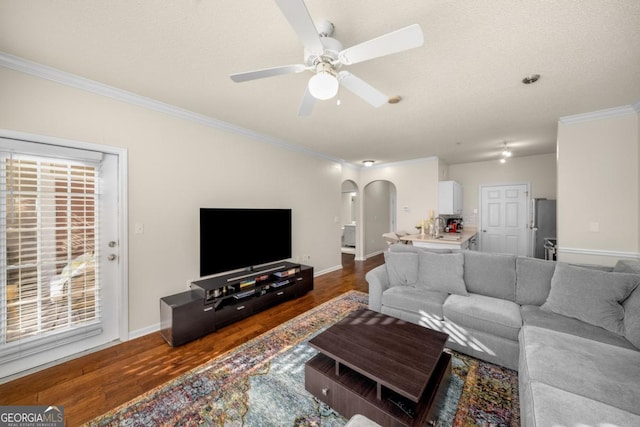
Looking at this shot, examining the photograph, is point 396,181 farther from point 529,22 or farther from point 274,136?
point 529,22

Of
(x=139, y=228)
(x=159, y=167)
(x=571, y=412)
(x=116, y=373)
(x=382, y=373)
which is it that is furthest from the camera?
(x=159, y=167)

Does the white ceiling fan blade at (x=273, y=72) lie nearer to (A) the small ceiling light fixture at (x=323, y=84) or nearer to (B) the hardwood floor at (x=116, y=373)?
(A) the small ceiling light fixture at (x=323, y=84)

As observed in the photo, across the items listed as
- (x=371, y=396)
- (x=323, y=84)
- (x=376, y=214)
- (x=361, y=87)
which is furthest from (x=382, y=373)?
(x=376, y=214)

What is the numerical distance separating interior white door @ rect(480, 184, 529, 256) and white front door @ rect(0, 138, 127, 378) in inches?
284

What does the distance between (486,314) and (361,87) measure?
7.26ft

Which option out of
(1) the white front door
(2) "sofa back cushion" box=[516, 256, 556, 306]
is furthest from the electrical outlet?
(2) "sofa back cushion" box=[516, 256, 556, 306]

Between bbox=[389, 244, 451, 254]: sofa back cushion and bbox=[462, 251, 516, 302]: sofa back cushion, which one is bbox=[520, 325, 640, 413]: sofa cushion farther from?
bbox=[389, 244, 451, 254]: sofa back cushion

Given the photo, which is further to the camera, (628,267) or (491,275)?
(491,275)

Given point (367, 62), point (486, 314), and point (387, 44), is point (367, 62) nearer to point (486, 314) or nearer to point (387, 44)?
point (387, 44)

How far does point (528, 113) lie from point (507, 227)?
3744mm

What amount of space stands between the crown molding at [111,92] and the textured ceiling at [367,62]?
0.31 feet

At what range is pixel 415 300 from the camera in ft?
8.36

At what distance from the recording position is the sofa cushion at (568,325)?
1.77 meters

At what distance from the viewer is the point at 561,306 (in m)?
2.10
